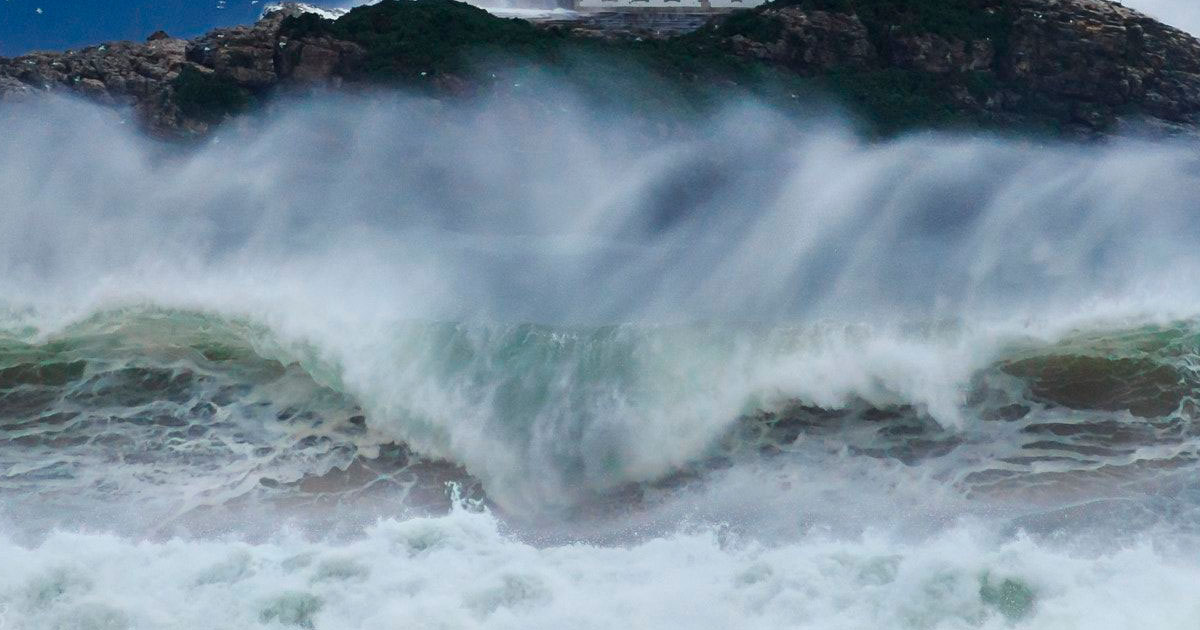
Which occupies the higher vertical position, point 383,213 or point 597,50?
point 597,50

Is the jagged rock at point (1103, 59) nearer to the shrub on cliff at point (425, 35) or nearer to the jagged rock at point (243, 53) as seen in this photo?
the shrub on cliff at point (425, 35)

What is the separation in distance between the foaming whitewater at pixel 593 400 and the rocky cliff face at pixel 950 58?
31.2ft

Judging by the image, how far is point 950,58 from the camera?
35438 millimetres

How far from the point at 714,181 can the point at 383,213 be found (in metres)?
7.04

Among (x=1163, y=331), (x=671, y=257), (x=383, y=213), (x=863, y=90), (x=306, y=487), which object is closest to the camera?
(x=306, y=487)

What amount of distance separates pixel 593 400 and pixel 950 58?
24359 millimetres

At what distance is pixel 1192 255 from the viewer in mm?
20062

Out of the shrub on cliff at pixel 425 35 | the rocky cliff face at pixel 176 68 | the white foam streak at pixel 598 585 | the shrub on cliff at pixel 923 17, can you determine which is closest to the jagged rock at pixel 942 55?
the shrub on cliff at pixel 923 17

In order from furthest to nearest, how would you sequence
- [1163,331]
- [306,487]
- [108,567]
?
[1163,331] < [306,487] < [108,567]

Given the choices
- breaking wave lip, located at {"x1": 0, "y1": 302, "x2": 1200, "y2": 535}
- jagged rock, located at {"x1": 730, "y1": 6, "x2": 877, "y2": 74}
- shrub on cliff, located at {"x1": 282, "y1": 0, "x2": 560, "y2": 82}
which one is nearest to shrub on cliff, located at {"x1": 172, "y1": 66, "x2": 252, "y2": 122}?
shrub on cliff, located at {"x1": 282, "y1": 0, "x2": 560, "y2": 82}

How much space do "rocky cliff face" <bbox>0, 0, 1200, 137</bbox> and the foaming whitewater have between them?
31.2 ft

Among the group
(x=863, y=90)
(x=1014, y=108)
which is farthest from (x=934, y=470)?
(x=1014, y=108)

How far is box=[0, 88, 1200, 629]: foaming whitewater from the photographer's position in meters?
10.9

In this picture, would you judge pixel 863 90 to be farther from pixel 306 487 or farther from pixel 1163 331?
pixel 306 487
